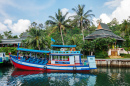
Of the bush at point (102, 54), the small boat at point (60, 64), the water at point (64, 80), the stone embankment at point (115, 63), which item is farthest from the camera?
the bush at point (102, 54)

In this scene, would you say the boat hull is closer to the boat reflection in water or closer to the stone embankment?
the boat reflection in water

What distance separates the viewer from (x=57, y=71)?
22219 millimetres

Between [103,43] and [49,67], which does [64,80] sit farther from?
[103,43]

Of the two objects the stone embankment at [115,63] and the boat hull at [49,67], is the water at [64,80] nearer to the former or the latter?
the boat hull at [49,67]

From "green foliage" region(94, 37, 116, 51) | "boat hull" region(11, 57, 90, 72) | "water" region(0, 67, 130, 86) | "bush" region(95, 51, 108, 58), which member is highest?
"green foliage" region(94, 37, 116, 51)

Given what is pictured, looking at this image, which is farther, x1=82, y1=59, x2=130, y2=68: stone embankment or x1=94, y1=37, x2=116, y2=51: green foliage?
x1=94, y1=37, x2=116, y2=51: green foliage

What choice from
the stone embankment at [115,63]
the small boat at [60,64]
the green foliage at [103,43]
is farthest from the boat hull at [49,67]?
the green foliage at [103,43]

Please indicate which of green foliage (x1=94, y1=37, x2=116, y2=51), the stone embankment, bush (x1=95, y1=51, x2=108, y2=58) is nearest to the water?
the stone embankment

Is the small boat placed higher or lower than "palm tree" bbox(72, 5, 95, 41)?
lower

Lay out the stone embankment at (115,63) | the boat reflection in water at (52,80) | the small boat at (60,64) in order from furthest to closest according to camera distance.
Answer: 1. the stone embankment at (115,63)
2. the small boat at (60,64)
3. the boat reflection in water at (52,80)

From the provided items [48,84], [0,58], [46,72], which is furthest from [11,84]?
[0,58]

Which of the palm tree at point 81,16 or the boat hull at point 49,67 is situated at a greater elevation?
the palm tree at point 81,16

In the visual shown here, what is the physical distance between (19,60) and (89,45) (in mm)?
20591

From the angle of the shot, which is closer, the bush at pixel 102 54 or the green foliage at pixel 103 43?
the bush at pixel 102 54
